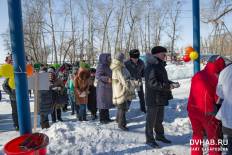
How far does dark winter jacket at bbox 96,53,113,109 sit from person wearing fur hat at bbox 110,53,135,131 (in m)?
0.48

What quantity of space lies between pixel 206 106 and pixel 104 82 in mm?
3111

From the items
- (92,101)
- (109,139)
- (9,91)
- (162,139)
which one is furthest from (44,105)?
(162,139)

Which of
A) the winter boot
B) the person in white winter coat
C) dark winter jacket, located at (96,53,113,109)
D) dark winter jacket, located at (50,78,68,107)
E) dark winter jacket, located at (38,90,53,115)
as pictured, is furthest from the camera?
dark winter jacket, located at (50,78,68,107)

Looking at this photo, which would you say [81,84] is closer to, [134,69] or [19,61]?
[134,69]

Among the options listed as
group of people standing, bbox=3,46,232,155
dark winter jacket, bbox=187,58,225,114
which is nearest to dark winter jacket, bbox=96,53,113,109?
group of people standing, bbox=3,46,232,155

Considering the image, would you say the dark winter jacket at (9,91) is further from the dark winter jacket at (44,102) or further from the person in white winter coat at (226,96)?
the person in white winter coat at (226,96)

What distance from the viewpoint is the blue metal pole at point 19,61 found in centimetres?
358

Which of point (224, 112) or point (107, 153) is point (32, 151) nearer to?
point (107, 153)

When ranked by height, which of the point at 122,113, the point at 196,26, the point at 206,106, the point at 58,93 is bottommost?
the point at 122,113

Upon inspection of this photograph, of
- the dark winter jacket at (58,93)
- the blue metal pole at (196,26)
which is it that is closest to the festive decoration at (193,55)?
the blue metal pole at (196,26)

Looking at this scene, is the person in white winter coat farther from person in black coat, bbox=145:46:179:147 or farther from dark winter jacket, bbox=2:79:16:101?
dark winter jacket, bbox=2:79:16:101

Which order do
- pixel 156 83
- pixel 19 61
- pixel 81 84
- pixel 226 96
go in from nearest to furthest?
pixel 226 96
pixel 19 61
pixel 156 83
pixel 81 84

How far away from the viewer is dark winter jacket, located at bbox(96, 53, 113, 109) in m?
6.25

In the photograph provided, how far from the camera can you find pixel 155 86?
4586mm
